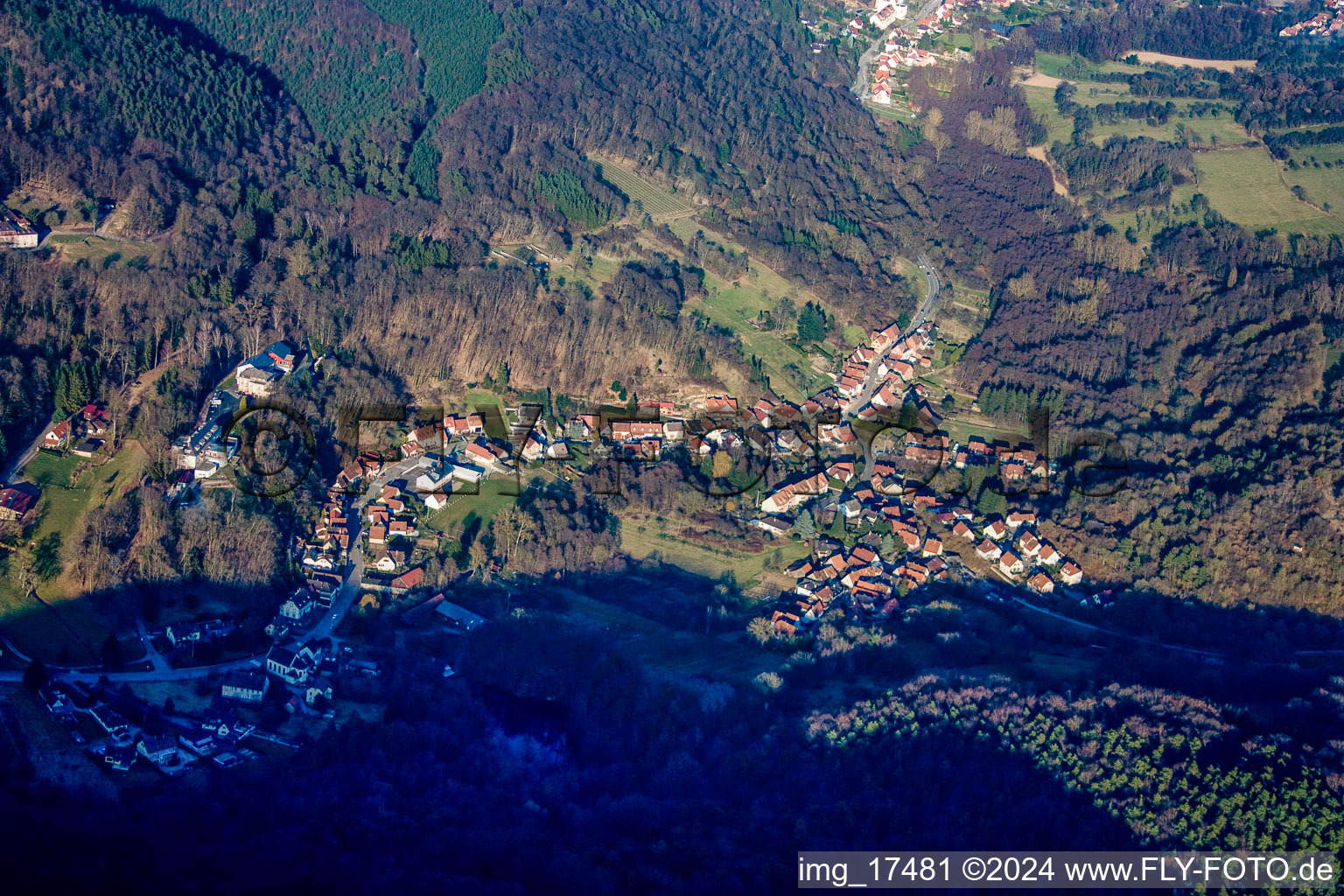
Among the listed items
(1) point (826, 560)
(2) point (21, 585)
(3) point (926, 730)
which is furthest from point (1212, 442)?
(2) point (21, 585)

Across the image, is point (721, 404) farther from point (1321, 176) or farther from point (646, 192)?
point (1321, 176)

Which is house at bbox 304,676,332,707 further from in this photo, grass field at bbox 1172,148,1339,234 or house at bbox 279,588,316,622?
grass field at bbox 1172,148,1339,234

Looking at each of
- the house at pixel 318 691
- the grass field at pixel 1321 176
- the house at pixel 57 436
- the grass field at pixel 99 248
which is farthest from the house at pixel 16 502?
the grass field at pixel 1321 176

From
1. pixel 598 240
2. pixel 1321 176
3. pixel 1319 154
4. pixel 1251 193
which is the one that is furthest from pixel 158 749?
pixel 1319 154

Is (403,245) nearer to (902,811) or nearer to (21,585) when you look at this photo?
(21,585)

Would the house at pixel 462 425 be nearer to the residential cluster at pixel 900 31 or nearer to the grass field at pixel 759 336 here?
the grass field at pixel 759 336
